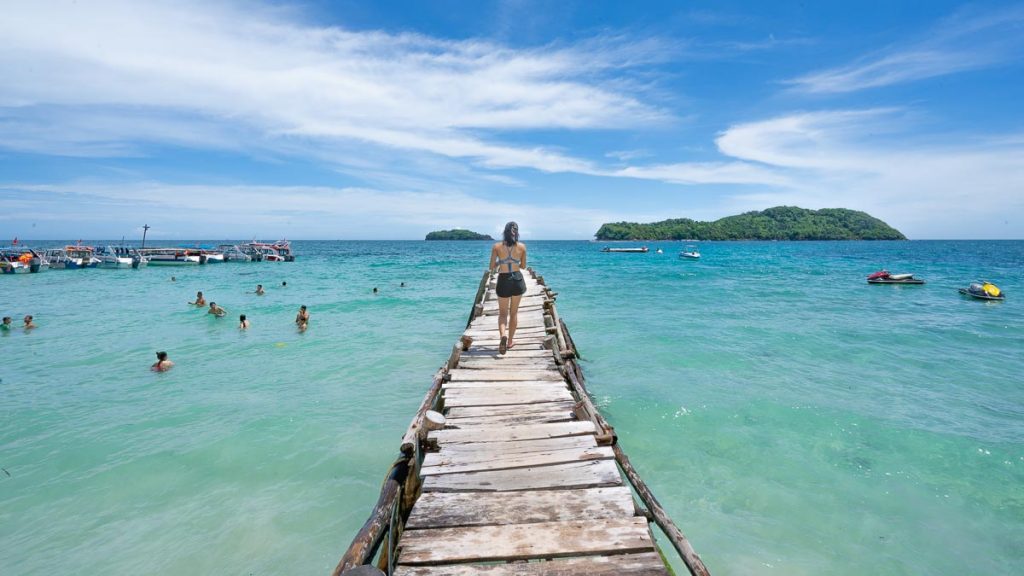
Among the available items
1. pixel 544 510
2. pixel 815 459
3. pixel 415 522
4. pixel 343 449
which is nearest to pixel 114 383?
pixel 343 449

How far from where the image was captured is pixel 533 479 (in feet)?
13.8

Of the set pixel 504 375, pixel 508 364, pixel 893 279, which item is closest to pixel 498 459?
pixel 504 375

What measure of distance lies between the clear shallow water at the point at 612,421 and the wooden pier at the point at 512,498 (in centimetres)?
210

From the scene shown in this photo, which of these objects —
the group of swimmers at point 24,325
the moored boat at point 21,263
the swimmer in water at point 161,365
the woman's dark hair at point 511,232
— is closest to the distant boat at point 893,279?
the woman's dark hair at point 511,232

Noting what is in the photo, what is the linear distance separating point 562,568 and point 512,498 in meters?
0.89

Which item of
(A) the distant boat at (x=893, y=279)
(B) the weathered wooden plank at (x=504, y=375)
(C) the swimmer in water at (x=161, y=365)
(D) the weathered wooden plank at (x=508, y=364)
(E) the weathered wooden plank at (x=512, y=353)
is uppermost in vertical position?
(A) the distant boat at (x=893, y=279)

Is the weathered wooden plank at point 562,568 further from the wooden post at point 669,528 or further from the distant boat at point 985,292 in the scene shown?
the distant boat at point 985,292

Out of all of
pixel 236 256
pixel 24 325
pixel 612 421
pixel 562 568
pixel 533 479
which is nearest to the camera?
pixel 562 568

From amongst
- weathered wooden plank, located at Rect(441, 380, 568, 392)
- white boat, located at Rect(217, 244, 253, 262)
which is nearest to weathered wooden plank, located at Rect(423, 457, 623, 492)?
weathered wooden plank, located at Rect(441, 380, 568, 392)

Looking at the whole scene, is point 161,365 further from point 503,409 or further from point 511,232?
point 503,409

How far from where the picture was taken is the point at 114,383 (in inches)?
429

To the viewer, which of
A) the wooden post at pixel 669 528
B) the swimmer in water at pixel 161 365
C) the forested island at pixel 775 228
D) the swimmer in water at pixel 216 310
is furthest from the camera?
the forested island at pixel 775 228

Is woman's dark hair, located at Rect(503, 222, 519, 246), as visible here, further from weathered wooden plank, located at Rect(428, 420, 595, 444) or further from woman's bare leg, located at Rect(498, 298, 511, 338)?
weathered wooden plank, located at Rect(428, 420, 595, 444)

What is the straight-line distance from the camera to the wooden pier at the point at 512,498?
3.25m
